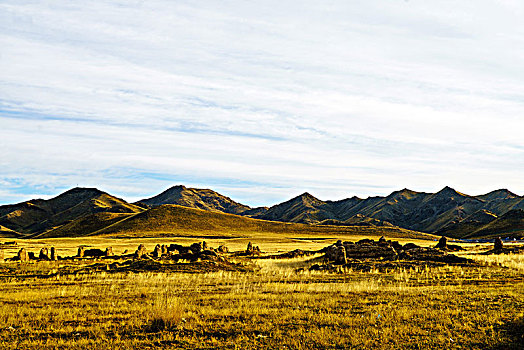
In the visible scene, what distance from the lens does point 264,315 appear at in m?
15.6

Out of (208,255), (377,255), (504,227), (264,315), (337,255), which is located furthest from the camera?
(504,227)

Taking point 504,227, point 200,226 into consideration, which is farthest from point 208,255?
point 504,227

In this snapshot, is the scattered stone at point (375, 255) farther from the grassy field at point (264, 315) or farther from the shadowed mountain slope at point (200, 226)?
the shadowed mountain slope at point (200, 226)

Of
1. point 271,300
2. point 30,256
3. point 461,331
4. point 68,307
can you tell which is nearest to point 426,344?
point 461,331

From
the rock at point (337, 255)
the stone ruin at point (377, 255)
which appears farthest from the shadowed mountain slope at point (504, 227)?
the rock at point (337, 255)

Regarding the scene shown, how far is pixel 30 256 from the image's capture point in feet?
157

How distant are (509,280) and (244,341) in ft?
66.3

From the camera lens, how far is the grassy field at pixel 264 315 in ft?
39.3

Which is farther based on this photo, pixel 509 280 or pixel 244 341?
pixel 509 280

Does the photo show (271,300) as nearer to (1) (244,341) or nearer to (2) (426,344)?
(1) (244,341)

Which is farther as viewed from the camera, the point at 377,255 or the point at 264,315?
the point at 377,255

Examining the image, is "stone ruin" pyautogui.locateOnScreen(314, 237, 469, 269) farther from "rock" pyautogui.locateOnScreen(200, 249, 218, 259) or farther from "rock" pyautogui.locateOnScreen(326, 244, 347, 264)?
"rock" pyautogui.locateOnScreen(200, 249, 218, 259)

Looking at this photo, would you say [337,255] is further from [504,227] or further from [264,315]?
[504,227]

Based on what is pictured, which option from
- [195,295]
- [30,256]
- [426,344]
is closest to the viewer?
[426,344]
